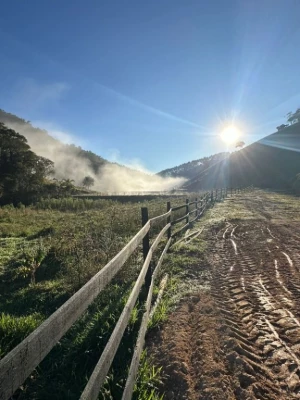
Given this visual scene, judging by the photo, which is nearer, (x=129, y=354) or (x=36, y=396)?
(x=36, y=396)

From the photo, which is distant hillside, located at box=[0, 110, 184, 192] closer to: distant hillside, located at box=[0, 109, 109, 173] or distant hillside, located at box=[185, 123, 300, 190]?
distant hillside, located at box=[0, 109, 109, 173]

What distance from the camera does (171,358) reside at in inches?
142

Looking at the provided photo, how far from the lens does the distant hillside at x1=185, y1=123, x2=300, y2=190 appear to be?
3027 inches

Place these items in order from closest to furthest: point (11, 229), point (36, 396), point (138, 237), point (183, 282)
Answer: point (36, 396) < point (138, 237) < point (183, 282) < point (11, 229)

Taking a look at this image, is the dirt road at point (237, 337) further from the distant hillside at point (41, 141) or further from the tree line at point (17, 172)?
the distant hillside at point (41, 141)

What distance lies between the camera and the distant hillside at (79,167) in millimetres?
124244

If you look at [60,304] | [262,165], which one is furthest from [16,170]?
[262,165]

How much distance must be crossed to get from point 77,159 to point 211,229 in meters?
140

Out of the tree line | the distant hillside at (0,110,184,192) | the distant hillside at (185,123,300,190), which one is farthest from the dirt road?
the distant hillside at (0,110,184,192)

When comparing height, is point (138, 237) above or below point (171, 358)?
above

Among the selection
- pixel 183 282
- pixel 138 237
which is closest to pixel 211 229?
pixel 183 282

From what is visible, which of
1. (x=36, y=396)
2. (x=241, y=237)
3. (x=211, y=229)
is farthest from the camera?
(x=211, y=229)

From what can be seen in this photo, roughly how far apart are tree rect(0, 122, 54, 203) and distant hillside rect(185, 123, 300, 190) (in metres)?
52.4

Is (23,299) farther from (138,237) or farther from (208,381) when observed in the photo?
(208,381)
